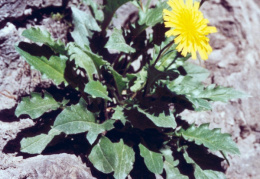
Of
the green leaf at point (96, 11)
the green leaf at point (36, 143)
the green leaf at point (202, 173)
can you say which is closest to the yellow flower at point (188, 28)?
the green leaf at point (202, 173)

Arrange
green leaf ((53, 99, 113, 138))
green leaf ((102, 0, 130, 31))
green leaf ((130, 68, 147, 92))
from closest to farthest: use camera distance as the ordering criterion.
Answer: green leaf ((53, 99, 113, 138)) → green leaf ((102, 0, 130, 31)) → green leaf ((130, 68, 147, 92))

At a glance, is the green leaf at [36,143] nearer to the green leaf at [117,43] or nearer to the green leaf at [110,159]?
the green leaf at [110,159]

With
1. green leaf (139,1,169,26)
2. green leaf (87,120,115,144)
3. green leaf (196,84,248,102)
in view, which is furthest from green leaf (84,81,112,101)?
green leaf (196,84,248,102)

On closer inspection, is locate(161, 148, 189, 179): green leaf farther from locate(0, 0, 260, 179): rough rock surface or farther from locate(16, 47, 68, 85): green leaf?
locate(16, 47, 68, 85): green leaf

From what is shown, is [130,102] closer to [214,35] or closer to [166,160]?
[166,160]

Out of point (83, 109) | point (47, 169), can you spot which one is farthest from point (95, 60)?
point (47, 169)

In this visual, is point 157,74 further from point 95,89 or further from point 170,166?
point 170,166
